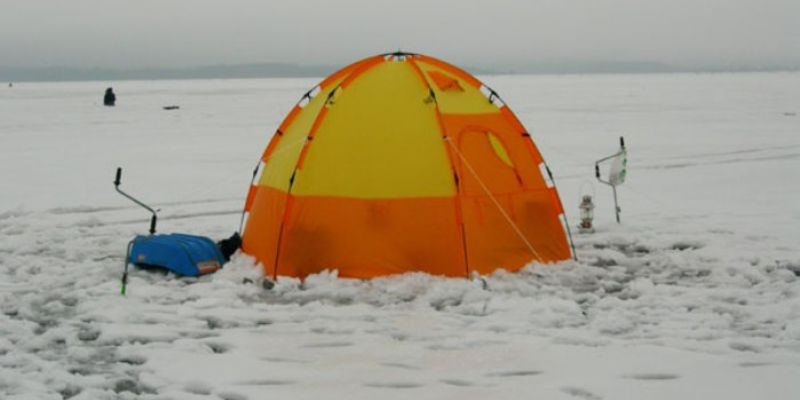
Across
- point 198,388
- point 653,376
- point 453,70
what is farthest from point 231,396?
point 453,70

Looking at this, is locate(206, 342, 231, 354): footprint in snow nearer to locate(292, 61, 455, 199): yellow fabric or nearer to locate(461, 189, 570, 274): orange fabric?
locate(292, 61, 455, 199): yellow fabric

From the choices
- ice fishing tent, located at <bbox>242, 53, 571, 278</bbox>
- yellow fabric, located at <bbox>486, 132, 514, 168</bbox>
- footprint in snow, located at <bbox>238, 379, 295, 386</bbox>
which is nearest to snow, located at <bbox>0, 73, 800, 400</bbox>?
footprint in snow, located at <bbox>238, 379, 295, 386</bbox>

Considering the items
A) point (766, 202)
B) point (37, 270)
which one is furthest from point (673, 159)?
point (37, 270)

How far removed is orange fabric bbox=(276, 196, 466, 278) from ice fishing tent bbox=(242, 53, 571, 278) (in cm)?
1

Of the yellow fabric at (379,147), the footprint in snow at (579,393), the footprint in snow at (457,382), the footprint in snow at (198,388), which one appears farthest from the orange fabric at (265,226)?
the footprint in snow at (579,393)

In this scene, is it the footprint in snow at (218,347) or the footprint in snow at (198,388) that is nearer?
the footprint in snow at (198,388)

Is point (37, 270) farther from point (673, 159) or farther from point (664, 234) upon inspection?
point (673, 159)

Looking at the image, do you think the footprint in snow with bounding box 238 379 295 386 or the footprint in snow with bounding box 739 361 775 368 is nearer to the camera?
the footprint in snow with bounding box 238 379 295 386

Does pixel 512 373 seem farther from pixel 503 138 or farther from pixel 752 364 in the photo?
pixel 503 138

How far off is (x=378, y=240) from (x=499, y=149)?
1.84 metres

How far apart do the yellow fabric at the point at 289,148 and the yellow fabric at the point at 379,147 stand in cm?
22

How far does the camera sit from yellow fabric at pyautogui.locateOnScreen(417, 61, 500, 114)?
8.84 metres

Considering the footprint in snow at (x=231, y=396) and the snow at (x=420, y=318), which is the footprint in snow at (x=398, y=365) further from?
the footprint in snow at (x=231, y=396)

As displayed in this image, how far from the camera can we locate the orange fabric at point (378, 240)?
812cm
